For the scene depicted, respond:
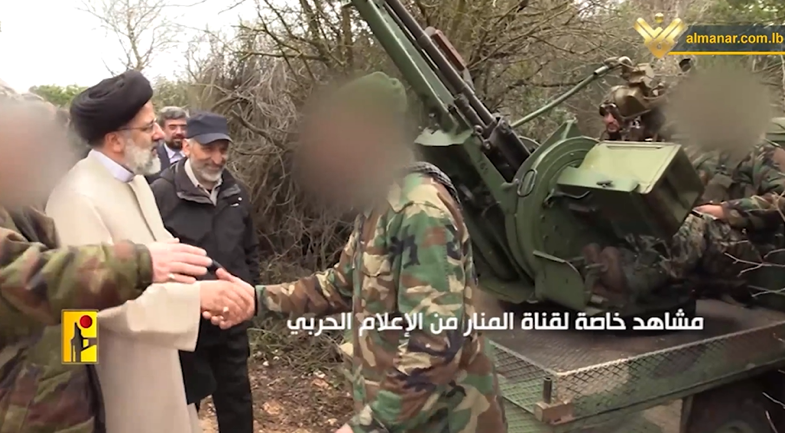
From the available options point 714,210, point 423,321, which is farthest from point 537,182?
point 423,321

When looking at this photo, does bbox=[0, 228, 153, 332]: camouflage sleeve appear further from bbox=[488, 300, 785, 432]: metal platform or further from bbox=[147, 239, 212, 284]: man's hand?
bbox=[488, 300, 785, 432]: metal platform

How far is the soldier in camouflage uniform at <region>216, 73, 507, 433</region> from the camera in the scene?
2.04m

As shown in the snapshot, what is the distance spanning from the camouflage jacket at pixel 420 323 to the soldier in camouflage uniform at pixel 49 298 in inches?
21.6

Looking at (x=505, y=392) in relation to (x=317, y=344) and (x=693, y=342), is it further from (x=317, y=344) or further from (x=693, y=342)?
(x=317, y=344)

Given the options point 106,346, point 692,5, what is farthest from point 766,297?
point 692,5

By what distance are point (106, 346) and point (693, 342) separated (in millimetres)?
2809

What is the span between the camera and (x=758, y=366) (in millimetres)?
3805

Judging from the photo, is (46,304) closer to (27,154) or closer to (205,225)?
(27,154)

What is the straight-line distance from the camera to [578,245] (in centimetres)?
387

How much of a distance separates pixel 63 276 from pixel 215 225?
6.77ft

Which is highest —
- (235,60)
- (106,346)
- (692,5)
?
(692,5)

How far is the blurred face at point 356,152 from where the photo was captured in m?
2.20

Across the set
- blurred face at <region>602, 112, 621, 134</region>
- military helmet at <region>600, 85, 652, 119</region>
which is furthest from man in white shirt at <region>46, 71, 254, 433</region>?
blurred face at <region>602, 112, 621, 134</region>

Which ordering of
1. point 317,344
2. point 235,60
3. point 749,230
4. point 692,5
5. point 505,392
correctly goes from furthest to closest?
point 692,5 < point 235,60 < point 317,344 < point 749,230 < point 505,392
